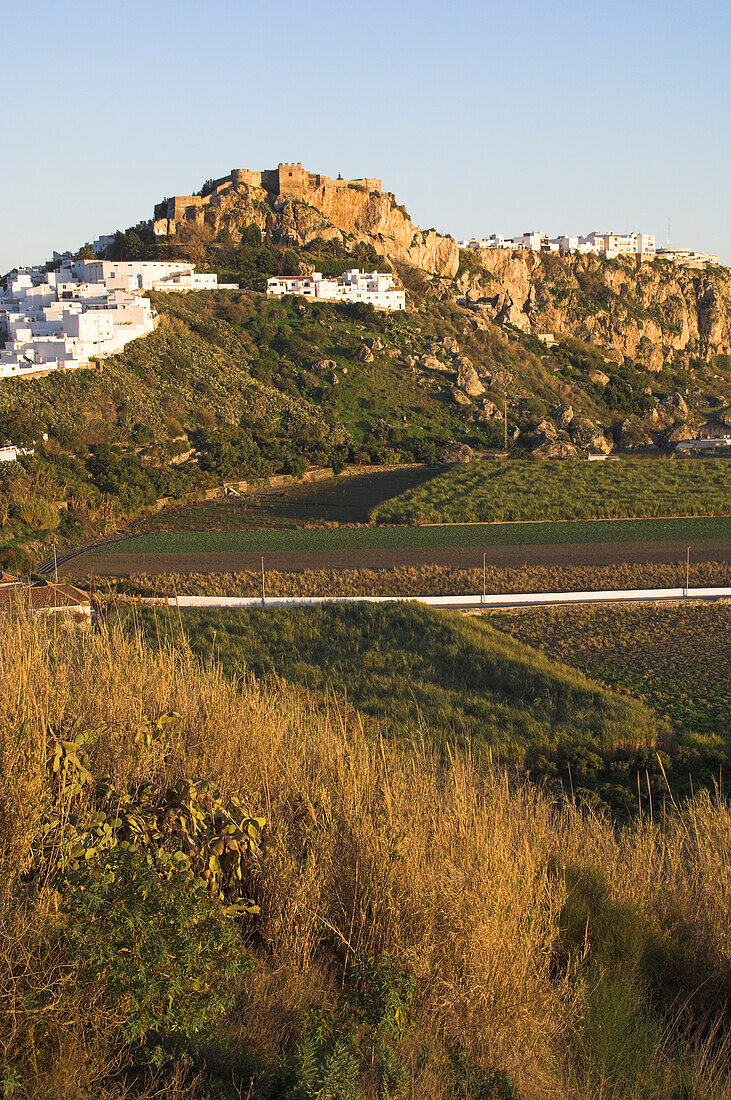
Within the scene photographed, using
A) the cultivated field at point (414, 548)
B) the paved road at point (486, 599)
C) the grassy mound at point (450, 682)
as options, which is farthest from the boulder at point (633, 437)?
the grassy mound at point (450, 682)

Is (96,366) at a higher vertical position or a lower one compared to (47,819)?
higher

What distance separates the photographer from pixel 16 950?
10.5 ft

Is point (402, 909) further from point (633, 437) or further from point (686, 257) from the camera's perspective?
point (686, 257)

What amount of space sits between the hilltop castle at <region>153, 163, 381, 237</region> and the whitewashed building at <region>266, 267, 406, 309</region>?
371 inches

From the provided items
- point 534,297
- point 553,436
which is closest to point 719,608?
point 553,436

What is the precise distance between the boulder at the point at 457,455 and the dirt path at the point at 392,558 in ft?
52.2

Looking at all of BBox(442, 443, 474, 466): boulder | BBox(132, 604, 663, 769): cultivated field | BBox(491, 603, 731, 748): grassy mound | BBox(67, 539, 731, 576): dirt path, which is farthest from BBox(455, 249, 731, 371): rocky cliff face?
BBox(132, 604, 663, 769): cultivated field

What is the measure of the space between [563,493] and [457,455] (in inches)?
359

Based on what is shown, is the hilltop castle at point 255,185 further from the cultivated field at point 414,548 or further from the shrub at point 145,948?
the shrub at point 145,948

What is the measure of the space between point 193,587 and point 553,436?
2906 cm

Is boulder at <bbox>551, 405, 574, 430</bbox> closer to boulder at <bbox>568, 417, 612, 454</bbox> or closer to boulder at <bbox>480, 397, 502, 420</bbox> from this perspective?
boulder at <bbox>568, 417, 612, 454</bbox>

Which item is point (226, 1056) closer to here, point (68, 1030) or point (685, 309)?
point (68, 1030)

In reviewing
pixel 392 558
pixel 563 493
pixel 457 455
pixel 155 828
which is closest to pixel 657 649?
pixel 392 558

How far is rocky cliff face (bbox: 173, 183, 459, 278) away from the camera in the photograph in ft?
209
